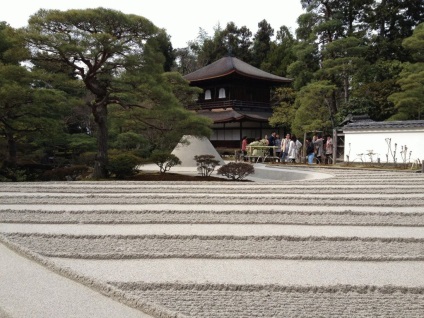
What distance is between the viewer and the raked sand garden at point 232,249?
9.45ft

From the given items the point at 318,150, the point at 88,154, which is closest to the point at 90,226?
the point at 88,154

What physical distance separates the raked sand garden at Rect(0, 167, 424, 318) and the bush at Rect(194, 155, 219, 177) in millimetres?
5224

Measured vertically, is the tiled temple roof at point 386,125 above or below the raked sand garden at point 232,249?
above

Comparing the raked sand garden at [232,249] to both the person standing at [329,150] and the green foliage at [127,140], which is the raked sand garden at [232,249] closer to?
the green foliage at [127,140]

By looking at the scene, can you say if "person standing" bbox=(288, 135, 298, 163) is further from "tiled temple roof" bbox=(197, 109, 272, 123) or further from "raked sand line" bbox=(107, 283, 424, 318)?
"raked sand line" bbox=(107, 283, 424, 318)

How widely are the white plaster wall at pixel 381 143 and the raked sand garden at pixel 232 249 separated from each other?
8227 millimetres

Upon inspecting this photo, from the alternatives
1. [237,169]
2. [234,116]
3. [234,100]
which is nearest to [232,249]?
[237,169]

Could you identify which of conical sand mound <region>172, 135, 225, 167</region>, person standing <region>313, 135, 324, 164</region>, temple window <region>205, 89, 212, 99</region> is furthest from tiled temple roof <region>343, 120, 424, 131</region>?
temple window <region>205, 89, 212, 99</region>

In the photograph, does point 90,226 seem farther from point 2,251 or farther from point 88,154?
point 88,154

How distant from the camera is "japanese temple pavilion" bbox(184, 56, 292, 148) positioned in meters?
29.5

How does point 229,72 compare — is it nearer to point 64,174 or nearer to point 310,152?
point 310,152

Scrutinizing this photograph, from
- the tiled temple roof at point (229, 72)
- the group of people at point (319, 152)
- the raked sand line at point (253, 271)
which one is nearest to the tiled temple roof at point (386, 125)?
the group of people at point (319, 152)

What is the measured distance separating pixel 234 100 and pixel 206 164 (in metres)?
17.2

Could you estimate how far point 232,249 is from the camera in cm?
425
